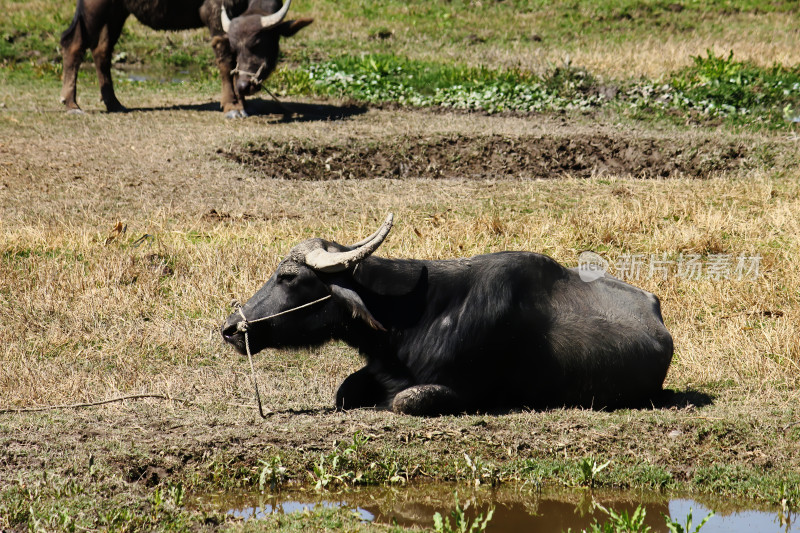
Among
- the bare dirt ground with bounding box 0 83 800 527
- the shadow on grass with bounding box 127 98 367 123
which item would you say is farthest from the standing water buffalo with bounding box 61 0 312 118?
the bare dirt ground with bounding box 0 83 800 527

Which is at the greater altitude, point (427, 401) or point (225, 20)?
point (225, 20)

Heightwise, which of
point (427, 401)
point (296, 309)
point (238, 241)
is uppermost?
point (296, 309)

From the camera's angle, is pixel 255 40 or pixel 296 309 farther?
pixel 255 40

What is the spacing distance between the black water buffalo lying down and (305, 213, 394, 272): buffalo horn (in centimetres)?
1

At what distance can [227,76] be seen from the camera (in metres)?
13.9

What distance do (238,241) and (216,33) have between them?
265 inches

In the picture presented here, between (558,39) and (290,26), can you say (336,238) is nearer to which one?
(290,26)

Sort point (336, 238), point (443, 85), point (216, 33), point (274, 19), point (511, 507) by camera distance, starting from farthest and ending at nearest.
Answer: point (443, 85), point (216, 33), point (274, 19), point (336, 238), point (511, 507)

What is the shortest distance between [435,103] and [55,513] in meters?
12.3

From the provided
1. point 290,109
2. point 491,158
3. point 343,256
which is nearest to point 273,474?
point 343,256

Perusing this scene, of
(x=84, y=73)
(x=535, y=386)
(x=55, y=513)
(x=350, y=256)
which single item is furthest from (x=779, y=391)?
(x=84, y=73)

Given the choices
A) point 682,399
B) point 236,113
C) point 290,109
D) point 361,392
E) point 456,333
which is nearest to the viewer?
point 456,333

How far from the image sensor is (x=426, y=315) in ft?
17.4

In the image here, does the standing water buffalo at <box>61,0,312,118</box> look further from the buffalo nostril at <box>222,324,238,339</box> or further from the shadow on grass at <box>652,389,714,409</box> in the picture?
the shadow on grass at <box>652,389,714,409</box>
